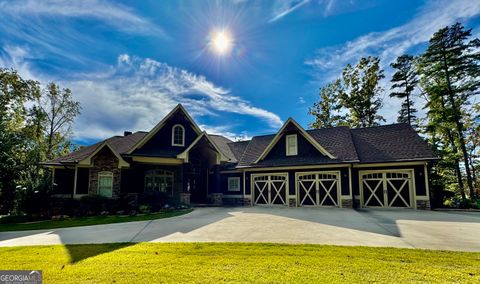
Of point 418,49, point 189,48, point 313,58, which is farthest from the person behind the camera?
point 418,49

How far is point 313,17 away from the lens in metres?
11.0

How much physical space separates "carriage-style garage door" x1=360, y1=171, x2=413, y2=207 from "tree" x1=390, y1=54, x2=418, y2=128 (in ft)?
42.2

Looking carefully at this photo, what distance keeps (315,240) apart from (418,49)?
837 inches

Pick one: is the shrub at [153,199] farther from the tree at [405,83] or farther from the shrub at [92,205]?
the tree at [405,83]

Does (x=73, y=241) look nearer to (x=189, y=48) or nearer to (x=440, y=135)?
(x=189, y=48)

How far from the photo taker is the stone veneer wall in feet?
48.2

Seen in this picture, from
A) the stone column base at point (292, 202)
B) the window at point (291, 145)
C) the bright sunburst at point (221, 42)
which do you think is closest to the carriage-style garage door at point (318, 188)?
the stone column base at point (292, 202)


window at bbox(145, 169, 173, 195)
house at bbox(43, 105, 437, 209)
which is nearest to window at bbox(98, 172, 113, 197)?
house at bbox(43, 105, 437, 209)

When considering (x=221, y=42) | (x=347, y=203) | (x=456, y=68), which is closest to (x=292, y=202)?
(x=347, y=203)

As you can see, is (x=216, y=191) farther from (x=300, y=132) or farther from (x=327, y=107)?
(x=327, y=107)

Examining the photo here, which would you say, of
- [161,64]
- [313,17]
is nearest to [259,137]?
[161,64]

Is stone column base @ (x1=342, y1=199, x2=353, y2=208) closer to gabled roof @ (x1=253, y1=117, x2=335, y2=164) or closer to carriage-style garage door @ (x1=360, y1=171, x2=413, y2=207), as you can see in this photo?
carriage-style garage door @ (x1=360, y1=171, x2=413, y2=207)

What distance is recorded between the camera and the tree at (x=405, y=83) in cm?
2470
